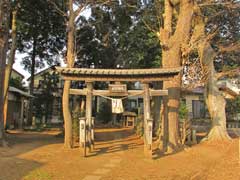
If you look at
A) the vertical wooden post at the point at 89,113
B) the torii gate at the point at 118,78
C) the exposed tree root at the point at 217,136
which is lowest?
the exposed tree root at the point at 217,136

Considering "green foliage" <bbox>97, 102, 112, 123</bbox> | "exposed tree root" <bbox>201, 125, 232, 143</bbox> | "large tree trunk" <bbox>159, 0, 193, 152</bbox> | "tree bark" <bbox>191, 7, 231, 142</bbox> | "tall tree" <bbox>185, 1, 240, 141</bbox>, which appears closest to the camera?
"large tree trunk" <bbox>159, 0, 193, 152</bbox>

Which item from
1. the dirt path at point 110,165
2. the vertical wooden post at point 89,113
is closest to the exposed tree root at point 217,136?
the dirt path at point 110,165

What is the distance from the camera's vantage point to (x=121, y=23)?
24172mm

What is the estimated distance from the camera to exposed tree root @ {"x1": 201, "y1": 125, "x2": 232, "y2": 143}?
17.2 m

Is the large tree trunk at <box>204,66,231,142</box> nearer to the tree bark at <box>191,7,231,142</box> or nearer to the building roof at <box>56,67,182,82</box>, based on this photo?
the tree bark at <box>191,7,231,142</box>

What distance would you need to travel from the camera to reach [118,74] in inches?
490

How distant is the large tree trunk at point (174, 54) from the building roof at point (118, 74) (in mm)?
1497

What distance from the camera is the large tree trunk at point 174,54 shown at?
1352cm

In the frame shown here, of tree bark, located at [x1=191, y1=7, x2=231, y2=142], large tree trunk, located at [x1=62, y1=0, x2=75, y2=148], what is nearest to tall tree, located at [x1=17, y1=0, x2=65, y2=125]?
large tree trunk, located at [x1=62, y1=0, x2=75, y2=148]

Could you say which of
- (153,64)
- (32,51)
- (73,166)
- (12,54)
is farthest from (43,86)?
(73,166)

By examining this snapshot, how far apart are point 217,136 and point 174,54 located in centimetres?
618

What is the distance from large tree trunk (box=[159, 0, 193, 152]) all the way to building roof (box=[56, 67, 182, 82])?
1497 millimetres

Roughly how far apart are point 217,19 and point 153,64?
205 inches

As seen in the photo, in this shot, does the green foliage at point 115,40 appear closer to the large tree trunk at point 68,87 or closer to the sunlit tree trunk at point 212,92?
the sunlit tree trunk at point 212,92
